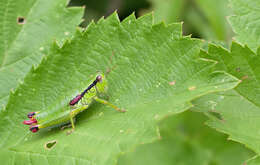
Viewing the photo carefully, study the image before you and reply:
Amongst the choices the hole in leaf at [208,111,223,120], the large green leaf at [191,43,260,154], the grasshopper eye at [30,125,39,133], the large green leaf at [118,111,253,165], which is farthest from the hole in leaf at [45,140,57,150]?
the large green leaf at [118,111,253,165]

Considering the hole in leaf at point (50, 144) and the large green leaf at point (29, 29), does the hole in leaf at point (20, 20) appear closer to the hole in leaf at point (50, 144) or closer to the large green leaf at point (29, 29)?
the large green leaf at point (29, 29)

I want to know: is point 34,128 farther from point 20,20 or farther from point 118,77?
point 20,20

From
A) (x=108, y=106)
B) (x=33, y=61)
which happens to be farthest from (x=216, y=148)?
(x=33, y=61)

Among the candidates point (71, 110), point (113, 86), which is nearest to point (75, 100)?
point (71, 110)

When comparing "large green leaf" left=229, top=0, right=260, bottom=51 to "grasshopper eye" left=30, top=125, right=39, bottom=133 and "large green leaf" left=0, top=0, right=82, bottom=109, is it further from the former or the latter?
"grasshopper eye" left=30, top=125, right=39, bottom=133

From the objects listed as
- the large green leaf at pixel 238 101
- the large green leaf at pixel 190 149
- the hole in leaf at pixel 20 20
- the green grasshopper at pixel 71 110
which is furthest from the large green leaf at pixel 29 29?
the large green leaf at pixel 190 149

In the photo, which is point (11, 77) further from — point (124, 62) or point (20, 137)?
point (124, 62)

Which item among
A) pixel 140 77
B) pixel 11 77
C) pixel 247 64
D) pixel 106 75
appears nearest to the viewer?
pixel 247 64
